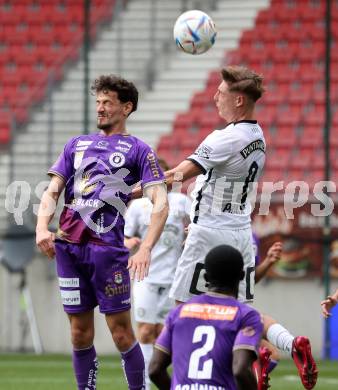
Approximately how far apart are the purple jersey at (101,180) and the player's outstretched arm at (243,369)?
2423 millimetres

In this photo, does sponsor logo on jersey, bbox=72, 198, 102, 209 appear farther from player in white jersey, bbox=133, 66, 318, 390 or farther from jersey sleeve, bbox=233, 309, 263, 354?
jersey sleeve, bbox=233, 309, 263, 354

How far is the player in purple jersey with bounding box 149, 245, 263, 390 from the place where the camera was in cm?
505

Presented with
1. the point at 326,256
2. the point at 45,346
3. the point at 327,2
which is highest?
the point at 327,2

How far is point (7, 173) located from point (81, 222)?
854 centimetres

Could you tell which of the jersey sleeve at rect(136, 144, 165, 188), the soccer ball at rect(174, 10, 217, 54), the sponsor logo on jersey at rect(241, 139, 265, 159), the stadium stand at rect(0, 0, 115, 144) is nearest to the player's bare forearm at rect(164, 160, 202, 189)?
the jersey sleeve at rect(136, 144, 165, 188)

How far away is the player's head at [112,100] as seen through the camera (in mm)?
7566

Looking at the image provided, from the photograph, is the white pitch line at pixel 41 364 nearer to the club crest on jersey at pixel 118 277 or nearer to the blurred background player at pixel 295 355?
the blurred background player at pixel 295 355

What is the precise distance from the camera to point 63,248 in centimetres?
737

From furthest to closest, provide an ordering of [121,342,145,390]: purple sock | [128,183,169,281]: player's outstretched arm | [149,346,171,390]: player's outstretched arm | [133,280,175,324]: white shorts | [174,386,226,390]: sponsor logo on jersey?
[133,280,175,324]: white shorts, [121,342,145,390]: purple sock, [128,183,169,281]: player's outstretched arm, [149,346,171,390]: player's outstretched arm, [174,386,226,390]: sponsor logo on jersey

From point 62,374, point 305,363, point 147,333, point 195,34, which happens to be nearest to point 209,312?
point 305,363

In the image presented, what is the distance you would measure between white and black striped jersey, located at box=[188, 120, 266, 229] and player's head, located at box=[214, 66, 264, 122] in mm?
98

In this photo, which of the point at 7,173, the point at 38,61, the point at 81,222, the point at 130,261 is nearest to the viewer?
the point at 130,261

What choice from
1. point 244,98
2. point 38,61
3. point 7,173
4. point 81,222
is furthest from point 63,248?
point 38,61

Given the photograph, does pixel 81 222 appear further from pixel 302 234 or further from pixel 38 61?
pixel 38 61
